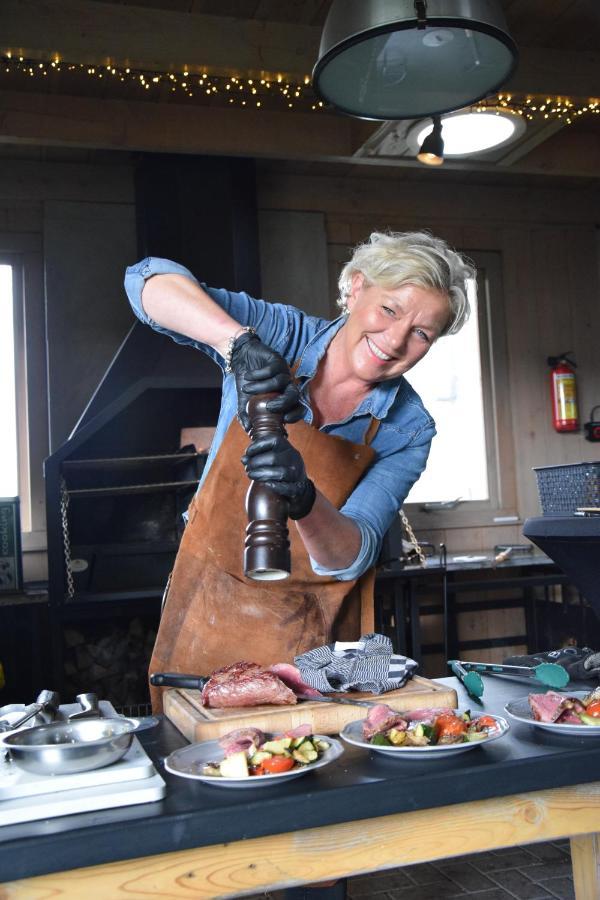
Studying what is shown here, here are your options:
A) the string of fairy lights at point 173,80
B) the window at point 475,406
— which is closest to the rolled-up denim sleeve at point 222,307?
the string of fairy lights at point 173,80

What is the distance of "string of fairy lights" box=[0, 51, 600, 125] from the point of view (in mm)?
3701

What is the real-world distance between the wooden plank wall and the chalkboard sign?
250cm

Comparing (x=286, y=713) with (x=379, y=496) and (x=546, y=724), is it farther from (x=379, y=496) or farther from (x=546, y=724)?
(x=379, y=496)

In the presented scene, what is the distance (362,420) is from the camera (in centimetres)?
246

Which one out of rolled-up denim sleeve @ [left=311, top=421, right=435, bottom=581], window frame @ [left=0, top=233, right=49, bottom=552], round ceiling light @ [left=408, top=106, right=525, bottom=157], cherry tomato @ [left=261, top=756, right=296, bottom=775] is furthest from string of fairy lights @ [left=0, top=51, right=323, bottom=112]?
cherry tomato @ [left=261, top=756, right=296, bottom=775]

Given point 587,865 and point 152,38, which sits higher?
point 152,38

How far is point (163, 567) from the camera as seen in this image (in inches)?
186

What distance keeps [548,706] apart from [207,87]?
127 inches

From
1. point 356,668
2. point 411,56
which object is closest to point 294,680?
point 356,668

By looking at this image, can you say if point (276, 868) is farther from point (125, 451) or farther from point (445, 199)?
point (445, 199)

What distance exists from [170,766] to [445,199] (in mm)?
5383

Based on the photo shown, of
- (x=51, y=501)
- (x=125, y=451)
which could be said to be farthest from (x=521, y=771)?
(x=125, y=451)

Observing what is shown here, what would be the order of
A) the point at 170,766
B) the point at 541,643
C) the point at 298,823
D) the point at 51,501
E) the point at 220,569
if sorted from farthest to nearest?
the point at 541,643
the point at 51,501
the point at 220,569
the point at 170,766
the point at 298,823

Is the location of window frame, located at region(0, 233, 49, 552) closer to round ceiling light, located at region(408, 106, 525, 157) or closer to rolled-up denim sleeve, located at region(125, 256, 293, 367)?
round ceiling light, located at region(408, 106, 525, 157)
